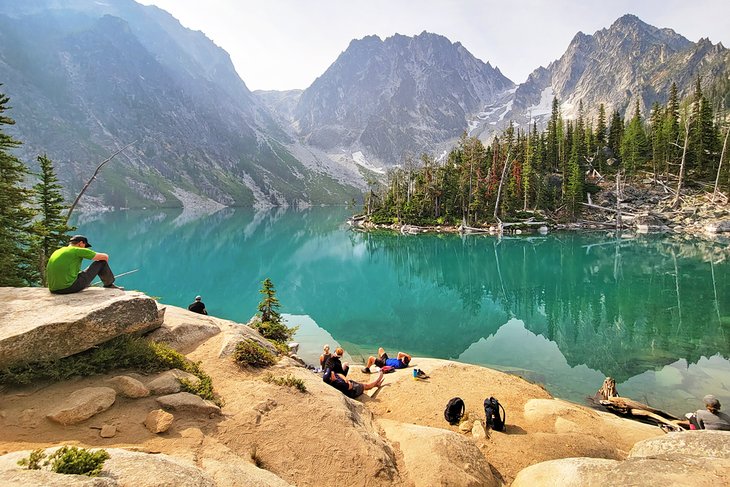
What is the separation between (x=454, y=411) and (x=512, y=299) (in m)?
26.6

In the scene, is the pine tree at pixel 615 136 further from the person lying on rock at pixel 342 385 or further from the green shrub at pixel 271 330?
the person lying on rock at pixel 342 385

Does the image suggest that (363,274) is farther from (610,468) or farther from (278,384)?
(610,468)

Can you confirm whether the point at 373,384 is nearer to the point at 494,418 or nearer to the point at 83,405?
the point at 494,418

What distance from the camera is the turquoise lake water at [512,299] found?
2088cm

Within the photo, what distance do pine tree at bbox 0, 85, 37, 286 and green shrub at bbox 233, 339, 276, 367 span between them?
1355cm

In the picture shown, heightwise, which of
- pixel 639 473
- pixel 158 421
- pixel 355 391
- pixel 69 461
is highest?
pixel 69 461

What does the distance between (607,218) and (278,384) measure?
98.7 meters

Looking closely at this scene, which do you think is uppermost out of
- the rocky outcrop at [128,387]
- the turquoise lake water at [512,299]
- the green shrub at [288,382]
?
Result: the rocky outcrop at [128,387]

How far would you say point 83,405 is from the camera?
7082 mm

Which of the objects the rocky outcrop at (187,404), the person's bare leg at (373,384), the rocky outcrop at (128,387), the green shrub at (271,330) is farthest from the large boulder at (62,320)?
the green shrub at (271,330)

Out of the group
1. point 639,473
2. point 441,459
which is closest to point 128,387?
point 441,459

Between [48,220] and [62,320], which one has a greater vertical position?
[48,220]

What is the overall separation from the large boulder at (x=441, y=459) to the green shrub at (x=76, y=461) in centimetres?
602

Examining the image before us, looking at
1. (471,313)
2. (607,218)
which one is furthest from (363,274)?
(607,218)
